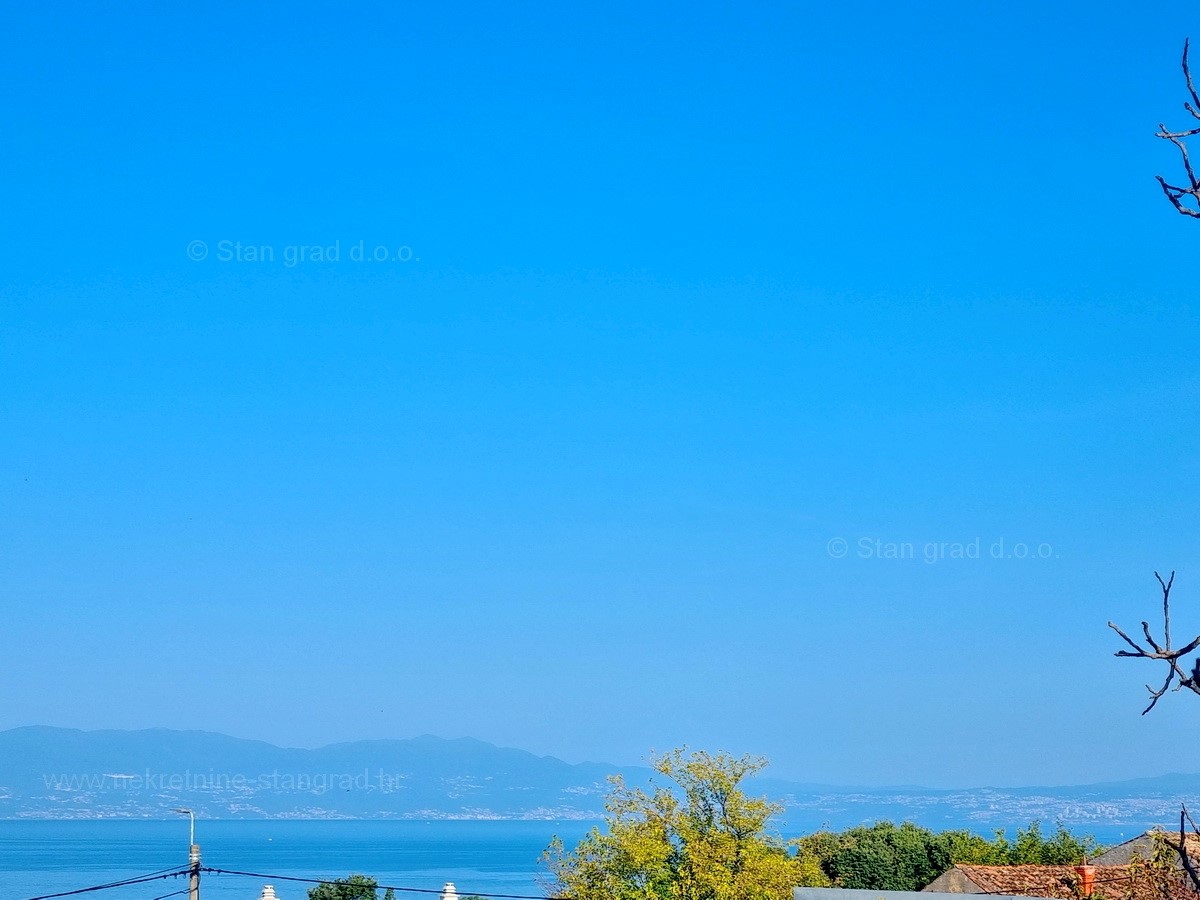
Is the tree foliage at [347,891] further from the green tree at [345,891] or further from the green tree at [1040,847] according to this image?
the green tree at [1040,847]

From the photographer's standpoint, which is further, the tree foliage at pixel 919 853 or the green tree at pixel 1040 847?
the tree foliage at pixel 919 853

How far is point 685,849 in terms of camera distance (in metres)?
42.1

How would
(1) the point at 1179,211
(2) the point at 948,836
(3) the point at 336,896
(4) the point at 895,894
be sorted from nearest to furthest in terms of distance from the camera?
(1) the point at 1179,211, (4) the point at 895,894, (3) the point at 336,896, (2) the point at 948,836

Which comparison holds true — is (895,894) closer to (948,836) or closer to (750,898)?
(750,898)

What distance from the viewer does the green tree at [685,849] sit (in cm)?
4119

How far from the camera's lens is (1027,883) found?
43.6 metres

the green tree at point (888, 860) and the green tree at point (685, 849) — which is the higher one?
the green tree at point (685, 849)

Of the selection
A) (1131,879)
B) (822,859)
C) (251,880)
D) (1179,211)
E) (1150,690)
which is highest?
(1179,211)

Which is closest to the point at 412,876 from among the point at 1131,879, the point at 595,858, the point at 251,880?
the point at 251,880

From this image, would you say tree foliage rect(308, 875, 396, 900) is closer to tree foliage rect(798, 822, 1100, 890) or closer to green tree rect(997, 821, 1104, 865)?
tree foliage rect(798, 822, 1100, 890)

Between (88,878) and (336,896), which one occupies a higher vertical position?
(336,896)

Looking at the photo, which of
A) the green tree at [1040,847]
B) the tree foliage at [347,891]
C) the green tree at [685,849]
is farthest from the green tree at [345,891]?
the green tree at [1040,847]

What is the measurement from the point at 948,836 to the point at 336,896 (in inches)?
1269

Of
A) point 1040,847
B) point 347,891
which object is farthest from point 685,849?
point 1040,847
